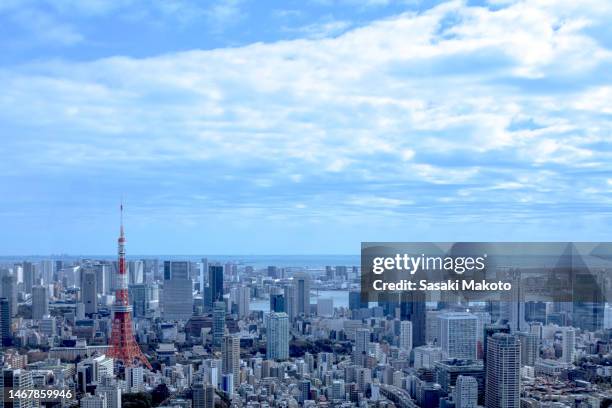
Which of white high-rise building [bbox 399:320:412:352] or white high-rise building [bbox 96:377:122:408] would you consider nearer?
white high-rise building [bbox 96:377:122:408]

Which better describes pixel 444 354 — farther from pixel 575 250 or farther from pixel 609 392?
pixel 575 250

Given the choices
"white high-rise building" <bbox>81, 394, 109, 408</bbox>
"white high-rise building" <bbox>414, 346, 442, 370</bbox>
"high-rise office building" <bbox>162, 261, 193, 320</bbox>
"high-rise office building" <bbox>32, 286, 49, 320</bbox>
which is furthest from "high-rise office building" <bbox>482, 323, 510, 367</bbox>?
"high-rise office building" <bbox>32, 286, 49, 320</bbox>

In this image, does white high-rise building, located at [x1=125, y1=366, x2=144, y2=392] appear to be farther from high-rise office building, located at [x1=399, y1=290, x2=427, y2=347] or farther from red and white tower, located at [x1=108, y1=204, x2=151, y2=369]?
high-rise office building, located at [x1=399, y1=290, x2=427, y2=347]

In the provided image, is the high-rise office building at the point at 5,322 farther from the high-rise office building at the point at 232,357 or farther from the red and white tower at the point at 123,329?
the high-rise office building at the point at 232,357

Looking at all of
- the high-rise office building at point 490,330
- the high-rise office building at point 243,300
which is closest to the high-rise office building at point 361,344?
the high-rise office building at point 490,330

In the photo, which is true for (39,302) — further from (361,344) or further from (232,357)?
(361,344)

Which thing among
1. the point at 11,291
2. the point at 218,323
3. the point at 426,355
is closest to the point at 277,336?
the point at 218,323

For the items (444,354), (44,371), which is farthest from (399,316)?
(44,371)
